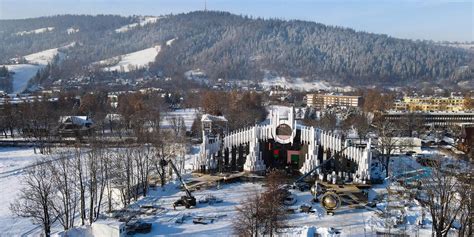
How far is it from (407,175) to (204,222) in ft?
59.8

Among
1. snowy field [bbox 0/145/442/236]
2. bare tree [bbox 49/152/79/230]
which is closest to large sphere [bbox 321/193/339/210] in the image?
snowy field [bbox 0/145/442/236]

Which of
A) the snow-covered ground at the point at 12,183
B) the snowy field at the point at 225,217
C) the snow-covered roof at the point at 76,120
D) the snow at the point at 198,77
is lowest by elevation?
the snow-covered ground at the point at 12,183

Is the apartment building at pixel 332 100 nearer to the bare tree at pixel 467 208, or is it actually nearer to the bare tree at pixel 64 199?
the bare tree at pixel 64 199

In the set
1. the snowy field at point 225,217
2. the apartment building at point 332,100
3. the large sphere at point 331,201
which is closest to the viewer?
the snowy field at point 225,217

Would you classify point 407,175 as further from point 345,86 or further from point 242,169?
point 345,86

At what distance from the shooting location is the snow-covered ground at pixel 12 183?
27312mm

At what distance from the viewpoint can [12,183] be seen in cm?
3919

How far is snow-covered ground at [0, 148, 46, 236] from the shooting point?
27312 mm

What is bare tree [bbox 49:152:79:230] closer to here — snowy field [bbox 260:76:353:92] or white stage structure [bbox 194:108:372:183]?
white stage structure [bbox 194:108:372:183]

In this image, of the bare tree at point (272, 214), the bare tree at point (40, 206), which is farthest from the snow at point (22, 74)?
the bare tree at point (272, 214)

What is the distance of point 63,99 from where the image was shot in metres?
90.7

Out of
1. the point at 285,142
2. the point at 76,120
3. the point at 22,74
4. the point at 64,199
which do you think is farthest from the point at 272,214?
the point at 22,74

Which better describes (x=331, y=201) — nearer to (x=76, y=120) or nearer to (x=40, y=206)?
(x=40, y=206)

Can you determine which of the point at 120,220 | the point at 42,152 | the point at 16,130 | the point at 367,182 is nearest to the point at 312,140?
the point at 367,182
